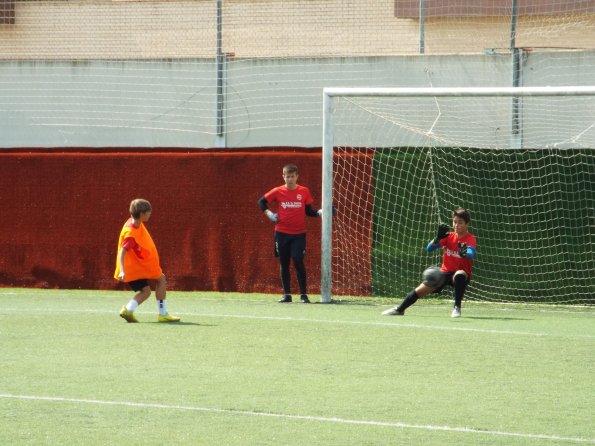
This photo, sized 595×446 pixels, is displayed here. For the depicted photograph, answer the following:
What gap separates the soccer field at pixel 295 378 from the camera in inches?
282

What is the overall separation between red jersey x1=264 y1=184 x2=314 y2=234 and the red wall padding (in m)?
1.07

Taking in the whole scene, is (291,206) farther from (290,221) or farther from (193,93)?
(193,93)

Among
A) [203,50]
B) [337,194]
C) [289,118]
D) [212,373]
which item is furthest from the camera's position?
[203,50]

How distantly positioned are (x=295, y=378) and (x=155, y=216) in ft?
29.8

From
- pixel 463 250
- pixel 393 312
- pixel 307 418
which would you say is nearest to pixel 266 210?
pixel 393 312

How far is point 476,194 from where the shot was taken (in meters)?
16.5

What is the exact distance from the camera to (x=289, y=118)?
62.2 feet

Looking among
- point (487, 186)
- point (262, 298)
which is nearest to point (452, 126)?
point (487, 186)

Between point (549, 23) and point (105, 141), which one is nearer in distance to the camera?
point (105, 141)

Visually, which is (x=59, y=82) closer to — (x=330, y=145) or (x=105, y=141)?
(x=105, y=141)

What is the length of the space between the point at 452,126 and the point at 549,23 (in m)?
5.03

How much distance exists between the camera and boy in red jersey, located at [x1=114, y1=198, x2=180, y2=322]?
42.1 ft

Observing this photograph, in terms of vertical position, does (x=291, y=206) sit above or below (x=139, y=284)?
above

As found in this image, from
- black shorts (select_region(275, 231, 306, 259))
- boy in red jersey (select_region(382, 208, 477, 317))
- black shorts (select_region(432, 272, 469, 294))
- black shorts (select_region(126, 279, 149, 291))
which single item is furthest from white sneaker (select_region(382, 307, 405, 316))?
black shorts (select_region(126, 279, 149, 291))
